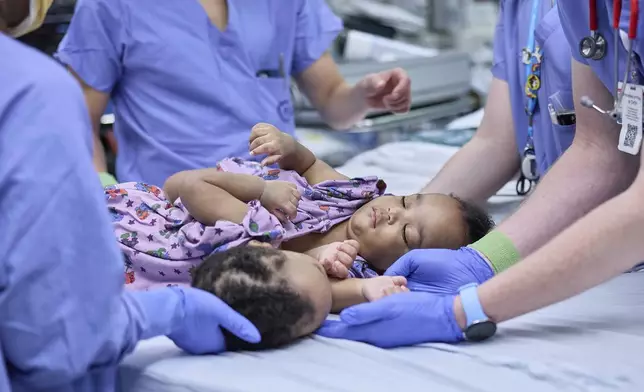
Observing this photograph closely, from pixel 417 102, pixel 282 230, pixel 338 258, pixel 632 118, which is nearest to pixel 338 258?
pixel 338 258

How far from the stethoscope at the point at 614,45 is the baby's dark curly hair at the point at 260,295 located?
546 millimetres

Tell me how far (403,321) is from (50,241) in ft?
1.67

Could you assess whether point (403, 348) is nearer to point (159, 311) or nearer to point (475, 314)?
Answer: point (475, 314)

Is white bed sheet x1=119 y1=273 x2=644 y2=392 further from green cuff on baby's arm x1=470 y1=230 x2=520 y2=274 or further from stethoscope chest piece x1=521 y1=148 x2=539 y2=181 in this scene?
stethoscope chest piece x1=521 y1=148 x2=539 y2=181

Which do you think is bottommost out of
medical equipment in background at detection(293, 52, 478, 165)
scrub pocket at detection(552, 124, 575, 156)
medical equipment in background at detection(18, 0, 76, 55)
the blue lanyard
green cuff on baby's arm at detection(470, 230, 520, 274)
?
medical equipment in background at detection(293, 52, 478, 165)

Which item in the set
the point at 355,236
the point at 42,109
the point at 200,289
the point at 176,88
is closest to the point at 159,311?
the point at 200,289

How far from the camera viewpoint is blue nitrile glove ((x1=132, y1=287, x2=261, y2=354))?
1.16 m

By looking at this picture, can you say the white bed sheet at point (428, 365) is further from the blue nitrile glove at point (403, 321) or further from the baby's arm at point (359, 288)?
the baby's arm at point (359, 288)

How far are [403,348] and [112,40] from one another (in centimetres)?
106

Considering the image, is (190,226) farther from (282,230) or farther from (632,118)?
(632,118)

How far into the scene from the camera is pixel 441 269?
146 cm

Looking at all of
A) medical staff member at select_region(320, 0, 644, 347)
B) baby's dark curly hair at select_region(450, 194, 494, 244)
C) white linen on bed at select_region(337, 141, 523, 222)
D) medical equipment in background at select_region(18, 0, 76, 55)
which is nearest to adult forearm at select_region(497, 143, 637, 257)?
medical staff member at select_region(320, 0, 644, 347)

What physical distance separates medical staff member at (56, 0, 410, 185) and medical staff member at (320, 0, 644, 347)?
0.62m

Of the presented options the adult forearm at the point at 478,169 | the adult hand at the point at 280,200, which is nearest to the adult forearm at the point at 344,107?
the adult forearm at the point at 478,169
